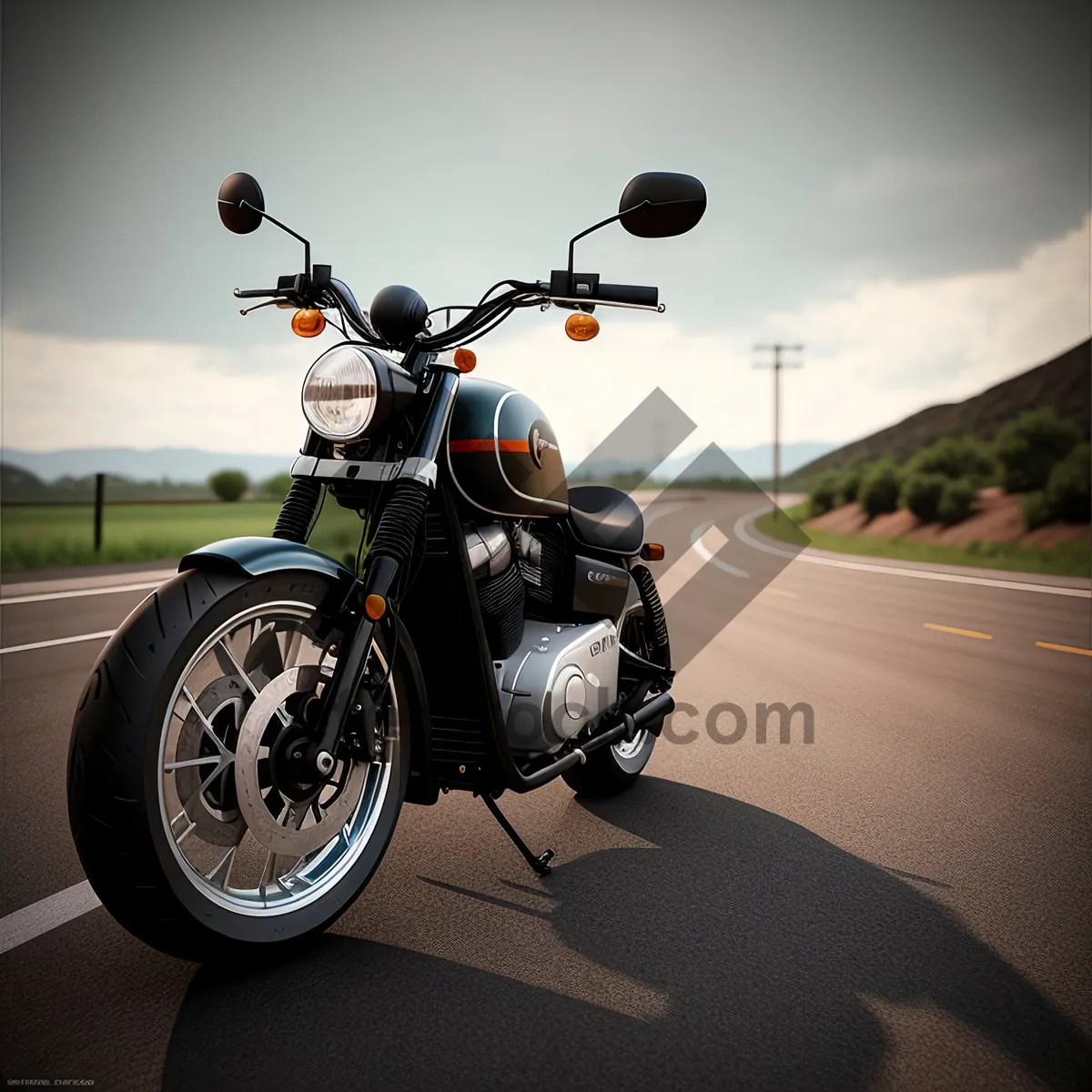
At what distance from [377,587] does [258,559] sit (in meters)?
0.33

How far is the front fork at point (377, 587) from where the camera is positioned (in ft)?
9.04

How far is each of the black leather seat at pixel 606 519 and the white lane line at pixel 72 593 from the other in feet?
25.7

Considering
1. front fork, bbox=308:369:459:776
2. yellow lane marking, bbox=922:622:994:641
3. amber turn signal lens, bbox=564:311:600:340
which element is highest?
amber turn signal lens, bbox=564:311:600:340

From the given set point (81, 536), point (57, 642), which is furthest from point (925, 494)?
point (57, 642)

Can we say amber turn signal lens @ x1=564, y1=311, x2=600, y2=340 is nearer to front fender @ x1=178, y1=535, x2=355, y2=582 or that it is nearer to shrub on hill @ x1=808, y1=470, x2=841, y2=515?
front fender @ x1=178, y1=535, x2=355, y2=582

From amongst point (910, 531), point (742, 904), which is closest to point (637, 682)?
point (742, 904)

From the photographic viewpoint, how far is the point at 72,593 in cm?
1202

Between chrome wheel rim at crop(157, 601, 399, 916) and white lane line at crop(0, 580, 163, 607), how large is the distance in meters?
8.66

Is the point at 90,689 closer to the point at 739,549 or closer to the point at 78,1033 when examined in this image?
the point at 78,1033

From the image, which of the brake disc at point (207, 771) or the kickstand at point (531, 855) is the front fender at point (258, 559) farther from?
the kickstand at point (531, 855)

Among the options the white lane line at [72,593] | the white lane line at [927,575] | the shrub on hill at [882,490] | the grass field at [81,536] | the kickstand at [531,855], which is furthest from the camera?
the shrub on hill at [882,490]

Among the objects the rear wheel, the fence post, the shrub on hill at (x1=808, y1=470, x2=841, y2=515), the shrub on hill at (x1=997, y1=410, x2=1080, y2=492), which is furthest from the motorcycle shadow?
the shrub on hill at (x1=808, y1=470, x2=841, y2=515)

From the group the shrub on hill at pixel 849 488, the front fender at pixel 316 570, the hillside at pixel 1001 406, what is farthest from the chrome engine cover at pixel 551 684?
the hillside at pixel 1001 406

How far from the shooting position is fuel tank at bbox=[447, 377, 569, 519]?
3.29 m
